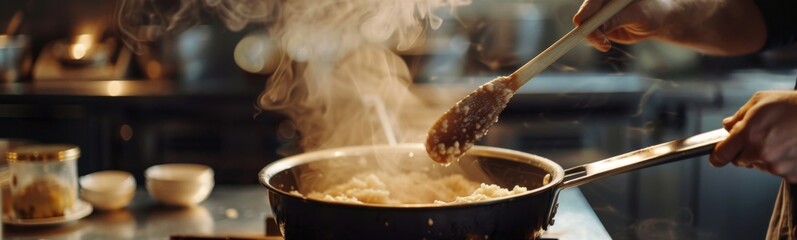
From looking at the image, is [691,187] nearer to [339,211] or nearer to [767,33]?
[767,33]

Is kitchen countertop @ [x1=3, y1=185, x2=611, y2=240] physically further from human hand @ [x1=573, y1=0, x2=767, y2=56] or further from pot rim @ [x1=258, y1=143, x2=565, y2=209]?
human hand @ [x1=573, y1=0, x2=767, y2=56]

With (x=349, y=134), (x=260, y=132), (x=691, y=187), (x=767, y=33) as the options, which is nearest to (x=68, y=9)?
(x=260, y=132)

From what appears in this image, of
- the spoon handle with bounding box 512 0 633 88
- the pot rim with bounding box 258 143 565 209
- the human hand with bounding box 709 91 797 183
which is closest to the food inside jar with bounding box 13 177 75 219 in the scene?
the pot rim with bounding box 258 143 565 209

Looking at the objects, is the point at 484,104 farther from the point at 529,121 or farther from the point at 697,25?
the point at 529,121

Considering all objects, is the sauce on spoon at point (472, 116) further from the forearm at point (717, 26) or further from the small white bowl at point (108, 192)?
the small white bowl at point (108, 192)

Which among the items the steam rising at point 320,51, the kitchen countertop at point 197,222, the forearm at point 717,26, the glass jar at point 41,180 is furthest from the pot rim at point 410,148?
the steam rising at point 320,51

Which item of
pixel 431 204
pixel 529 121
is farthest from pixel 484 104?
pixel 529 121
